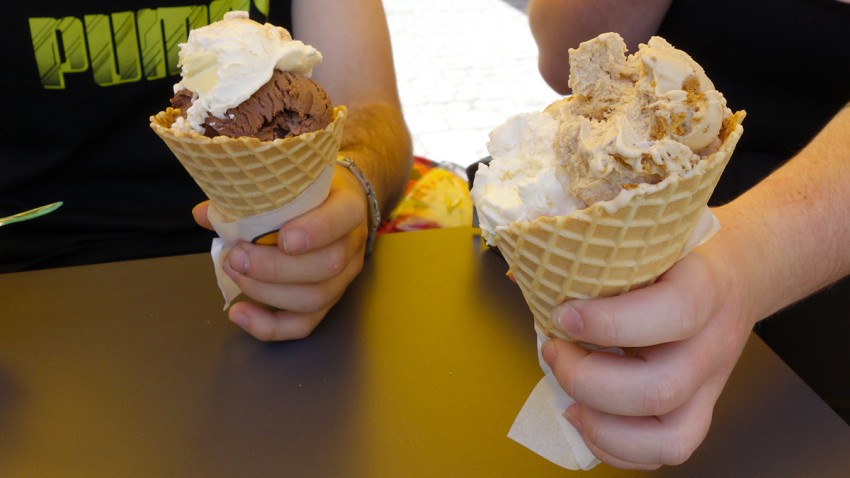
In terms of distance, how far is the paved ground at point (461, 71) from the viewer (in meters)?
4.53

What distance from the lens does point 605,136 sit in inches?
28.5

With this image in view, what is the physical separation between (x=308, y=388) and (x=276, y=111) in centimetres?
44

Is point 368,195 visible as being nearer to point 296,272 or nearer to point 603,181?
point 296,272

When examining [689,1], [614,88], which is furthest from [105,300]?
[689,1]

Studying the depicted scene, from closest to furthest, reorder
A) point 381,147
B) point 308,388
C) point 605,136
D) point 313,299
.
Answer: point 605,136
point 308,388
point 313,299
point 381,147

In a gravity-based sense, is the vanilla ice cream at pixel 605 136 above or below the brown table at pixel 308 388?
above

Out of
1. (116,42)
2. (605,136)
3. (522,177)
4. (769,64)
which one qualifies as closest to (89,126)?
(116,42)

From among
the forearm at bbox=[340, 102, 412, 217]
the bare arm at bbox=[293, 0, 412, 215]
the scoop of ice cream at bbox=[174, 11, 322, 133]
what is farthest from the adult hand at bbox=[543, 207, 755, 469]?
the bare arm at bbox=[293, 0, 412, 215]

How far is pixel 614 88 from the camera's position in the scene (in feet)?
2.61

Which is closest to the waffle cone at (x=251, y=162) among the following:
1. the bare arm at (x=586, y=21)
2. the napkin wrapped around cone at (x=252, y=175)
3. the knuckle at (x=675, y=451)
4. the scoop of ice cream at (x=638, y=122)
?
the napkin wrapped around cone at (x=252, y=175)

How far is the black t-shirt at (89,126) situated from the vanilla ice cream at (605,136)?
3.39 ft

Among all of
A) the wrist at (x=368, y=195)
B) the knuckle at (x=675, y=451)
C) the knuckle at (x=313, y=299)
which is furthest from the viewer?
the wrist at (x=368, y=195)

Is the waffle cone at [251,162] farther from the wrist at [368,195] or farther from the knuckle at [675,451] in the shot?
the knuckle at [675,451]

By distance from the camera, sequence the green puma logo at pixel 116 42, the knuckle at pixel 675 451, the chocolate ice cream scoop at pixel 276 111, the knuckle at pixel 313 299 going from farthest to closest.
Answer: the green puma logo at pixel 116 42 → the knuckle at pixel 313 299 → the chocolate ice cream scoop at pixel 276 111 → the knuckle at pixel 675 451
